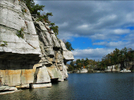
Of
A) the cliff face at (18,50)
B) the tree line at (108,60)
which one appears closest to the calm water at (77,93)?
the cliff face at (18,50)

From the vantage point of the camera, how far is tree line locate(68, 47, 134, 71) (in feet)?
377

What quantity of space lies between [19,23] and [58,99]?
570 inches

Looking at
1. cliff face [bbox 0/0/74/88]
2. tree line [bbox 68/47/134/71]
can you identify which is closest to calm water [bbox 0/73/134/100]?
cliff face [bbox 0/0/74/88]

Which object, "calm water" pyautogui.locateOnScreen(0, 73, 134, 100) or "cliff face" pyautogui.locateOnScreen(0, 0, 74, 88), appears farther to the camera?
"cliff face" pyautogui.locateOnScreen(0, 0, 74, 88)

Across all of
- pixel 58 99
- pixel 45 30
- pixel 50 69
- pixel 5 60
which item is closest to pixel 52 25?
pixel 45 30

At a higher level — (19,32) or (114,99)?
(19,32)

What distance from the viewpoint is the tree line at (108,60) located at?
377 ft

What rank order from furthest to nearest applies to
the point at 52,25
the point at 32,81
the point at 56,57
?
the point at 52,25 → the point at 56,57 → the point at 32,81

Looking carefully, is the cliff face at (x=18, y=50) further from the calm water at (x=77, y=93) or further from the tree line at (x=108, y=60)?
the tree line at (x=108, y=60)

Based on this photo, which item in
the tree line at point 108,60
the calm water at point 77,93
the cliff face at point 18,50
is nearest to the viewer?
the calm water at point 77,93

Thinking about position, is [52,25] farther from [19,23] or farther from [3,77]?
[3,77]

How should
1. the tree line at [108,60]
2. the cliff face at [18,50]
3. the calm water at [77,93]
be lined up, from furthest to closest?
→ 1. the tree line at [108,60]
2. the cliff face at [18,50]
3. the calm water at [77,93]

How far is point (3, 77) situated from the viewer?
21.7m

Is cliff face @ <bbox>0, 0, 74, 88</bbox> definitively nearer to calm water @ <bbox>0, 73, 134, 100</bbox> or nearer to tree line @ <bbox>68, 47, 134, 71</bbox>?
calm water @ <bbox>0, 73, 134, 100</bbox>
